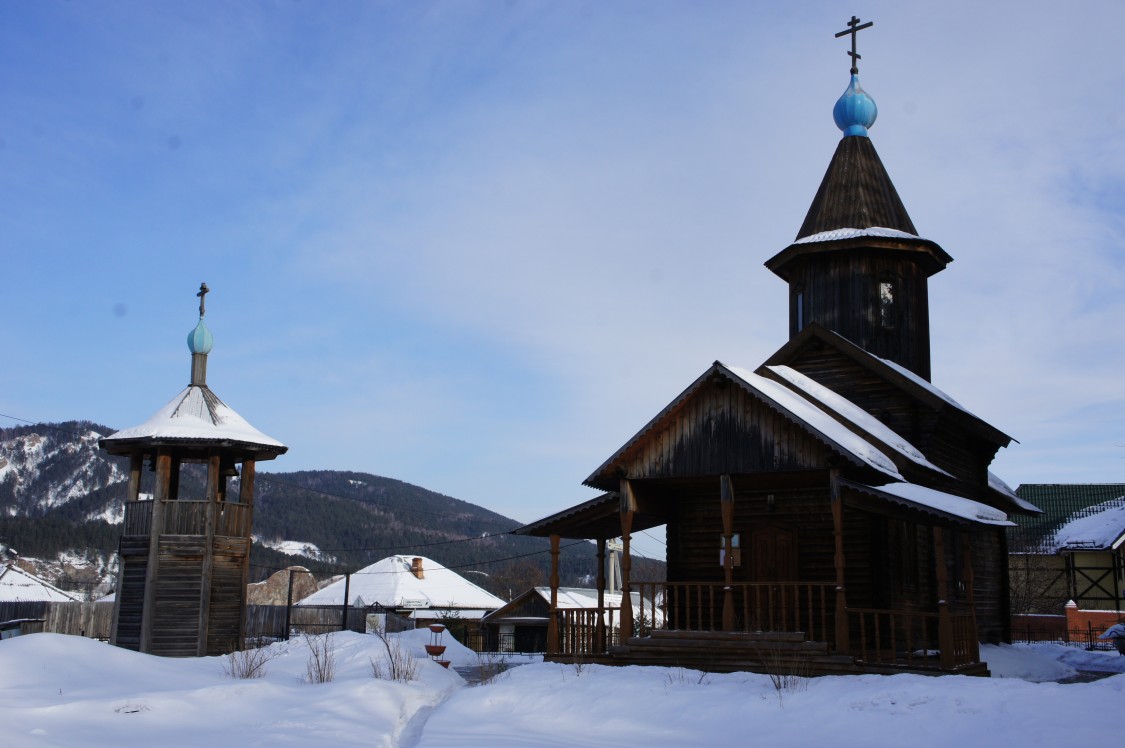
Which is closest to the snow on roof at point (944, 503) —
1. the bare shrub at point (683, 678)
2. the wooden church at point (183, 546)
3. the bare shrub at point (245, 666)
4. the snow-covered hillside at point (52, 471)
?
the bare shrub at point (683, 678)

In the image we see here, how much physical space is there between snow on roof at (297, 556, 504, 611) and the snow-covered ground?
43753 millimetres

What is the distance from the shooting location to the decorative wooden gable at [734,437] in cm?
1630

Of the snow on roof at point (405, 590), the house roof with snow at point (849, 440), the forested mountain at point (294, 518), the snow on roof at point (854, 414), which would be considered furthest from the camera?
the forested mountain at point (294, 518)

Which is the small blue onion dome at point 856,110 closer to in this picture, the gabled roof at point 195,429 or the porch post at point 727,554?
the porch post at point 727,554

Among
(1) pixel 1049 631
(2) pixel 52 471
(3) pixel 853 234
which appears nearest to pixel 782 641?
(3) pixel 853 234

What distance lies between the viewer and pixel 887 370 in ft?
66.4

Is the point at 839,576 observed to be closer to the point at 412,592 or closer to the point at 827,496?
the point at 827,496

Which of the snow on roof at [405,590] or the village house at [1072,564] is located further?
the snow on roof at [405,590]

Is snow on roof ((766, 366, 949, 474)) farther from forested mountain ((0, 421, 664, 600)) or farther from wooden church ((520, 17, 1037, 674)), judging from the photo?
forested mountain ((0, 421, 664, 600))

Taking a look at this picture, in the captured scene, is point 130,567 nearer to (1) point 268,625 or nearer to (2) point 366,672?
(2) point 366,672

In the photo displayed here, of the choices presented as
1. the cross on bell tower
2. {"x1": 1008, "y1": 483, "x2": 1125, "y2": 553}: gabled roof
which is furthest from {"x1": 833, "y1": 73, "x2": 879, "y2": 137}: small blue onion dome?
{"x1": 1008, "y1": 483, "x2": 1125, "y2": 553}: gabled roof

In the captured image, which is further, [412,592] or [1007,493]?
[412,592]

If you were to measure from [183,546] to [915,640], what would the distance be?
16735 millimetres

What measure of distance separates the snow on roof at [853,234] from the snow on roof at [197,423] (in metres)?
A: 13.9
